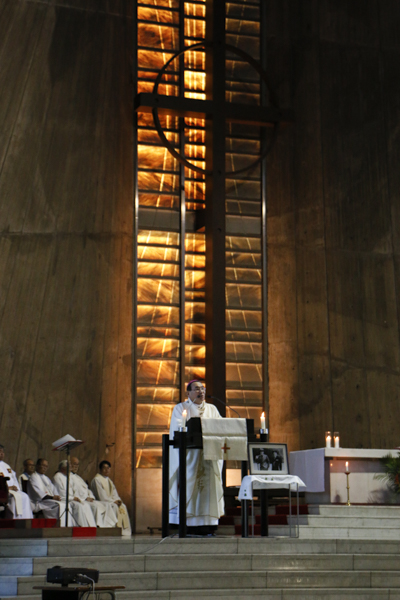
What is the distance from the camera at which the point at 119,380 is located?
1054 centimetres

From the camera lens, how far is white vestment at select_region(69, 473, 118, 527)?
9.44 metres

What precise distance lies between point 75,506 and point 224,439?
2.83 m

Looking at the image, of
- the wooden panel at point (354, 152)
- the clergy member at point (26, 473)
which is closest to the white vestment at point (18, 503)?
the clergy member at point (26, 473)

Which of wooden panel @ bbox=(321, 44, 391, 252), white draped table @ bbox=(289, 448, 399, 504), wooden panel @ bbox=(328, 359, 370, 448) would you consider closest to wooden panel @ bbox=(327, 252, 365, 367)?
wooden panel @ bbox=(328, 359, 370, 448)

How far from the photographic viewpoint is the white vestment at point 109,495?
973 cm

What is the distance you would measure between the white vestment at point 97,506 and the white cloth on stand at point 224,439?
9.36 ft

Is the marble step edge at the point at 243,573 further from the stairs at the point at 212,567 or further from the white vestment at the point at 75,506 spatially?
the white vestment at the point at 75,506

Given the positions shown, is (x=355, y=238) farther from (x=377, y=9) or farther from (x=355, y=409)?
(x=377, y=9)

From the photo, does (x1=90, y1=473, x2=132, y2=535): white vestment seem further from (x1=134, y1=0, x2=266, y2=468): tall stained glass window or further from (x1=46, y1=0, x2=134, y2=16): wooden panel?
(x1=46, y1=0, x2=134, y2=16): wooden panel

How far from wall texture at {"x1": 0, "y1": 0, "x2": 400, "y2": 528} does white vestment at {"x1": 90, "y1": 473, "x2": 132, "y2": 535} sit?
37 centimetres

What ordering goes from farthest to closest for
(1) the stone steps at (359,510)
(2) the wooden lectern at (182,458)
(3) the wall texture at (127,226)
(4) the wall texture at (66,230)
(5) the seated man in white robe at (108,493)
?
(3) the wall texture at (127,226), (4) the wall texture at (66,230), (5) the seated man in white robe at (108,493), (1) the stone steps at (359,510), (2) the wooden lectern at (182,458)

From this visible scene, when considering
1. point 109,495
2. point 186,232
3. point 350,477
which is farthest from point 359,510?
point 186,232

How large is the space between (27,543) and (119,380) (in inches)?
165

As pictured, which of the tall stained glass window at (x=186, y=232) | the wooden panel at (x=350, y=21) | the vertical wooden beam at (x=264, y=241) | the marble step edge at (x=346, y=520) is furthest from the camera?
the wooden panel at (x=350, y=21)
